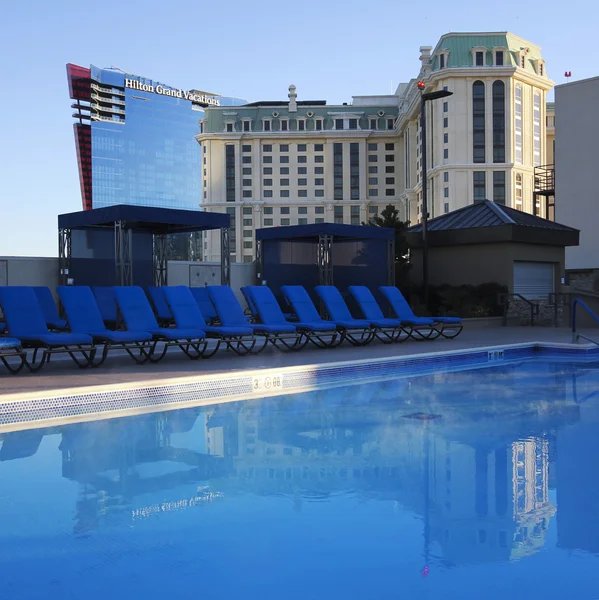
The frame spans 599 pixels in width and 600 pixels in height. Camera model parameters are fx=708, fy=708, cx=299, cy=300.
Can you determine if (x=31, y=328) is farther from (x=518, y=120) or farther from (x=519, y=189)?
(x=518, y=120)

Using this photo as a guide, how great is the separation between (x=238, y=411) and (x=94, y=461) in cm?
199

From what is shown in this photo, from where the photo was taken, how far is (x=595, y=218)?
24.5 metres

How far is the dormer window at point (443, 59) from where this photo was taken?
5859 cm

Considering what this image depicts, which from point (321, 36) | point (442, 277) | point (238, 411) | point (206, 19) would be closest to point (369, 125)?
point (321, 36)

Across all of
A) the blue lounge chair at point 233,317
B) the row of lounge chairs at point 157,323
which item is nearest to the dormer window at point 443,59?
the row of lounge chairs at point 157,323

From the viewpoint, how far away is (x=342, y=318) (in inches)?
455

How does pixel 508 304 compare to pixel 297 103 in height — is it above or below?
below

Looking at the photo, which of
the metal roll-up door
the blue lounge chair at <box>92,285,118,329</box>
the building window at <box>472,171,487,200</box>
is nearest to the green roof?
the building window at <box>472,171,487,200</box>

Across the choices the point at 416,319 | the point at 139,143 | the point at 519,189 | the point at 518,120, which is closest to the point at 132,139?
the point at 139,143

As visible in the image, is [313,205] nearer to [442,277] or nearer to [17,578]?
[442,277]

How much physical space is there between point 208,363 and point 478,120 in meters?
54.3

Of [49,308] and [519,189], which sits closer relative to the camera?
[49,308]

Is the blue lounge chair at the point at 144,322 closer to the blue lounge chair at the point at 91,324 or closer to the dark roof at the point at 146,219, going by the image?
the blue lounge chair at the point at 91,324

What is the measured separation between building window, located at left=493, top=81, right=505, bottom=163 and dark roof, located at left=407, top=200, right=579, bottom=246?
1661 inches
